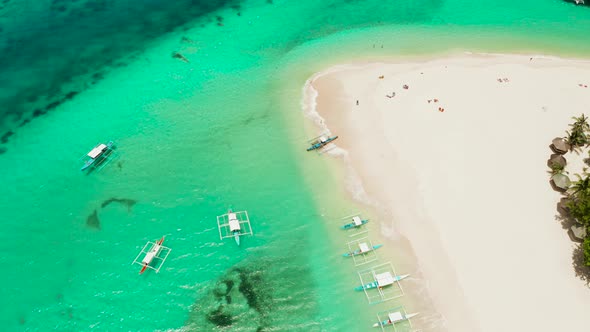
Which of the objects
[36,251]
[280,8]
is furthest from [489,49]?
[36,251]

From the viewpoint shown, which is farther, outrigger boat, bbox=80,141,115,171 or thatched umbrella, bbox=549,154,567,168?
outrigger boat, bbox=80,141,115,171

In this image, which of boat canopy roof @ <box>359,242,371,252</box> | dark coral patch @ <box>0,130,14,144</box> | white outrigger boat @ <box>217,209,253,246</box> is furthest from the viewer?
dark coral patch @ <box>0,130,14,144</box>

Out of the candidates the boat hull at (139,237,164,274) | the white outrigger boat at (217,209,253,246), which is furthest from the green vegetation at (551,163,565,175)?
the boat hull at (139,237,164,274)

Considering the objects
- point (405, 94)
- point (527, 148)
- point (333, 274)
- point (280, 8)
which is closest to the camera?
point (333, 274)

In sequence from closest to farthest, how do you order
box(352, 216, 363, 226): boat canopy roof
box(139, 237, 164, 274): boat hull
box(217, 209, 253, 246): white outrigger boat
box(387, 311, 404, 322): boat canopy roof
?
box(387, 311, 404, 322): boat canopy roof < box(139, 237, 164, 274): boat hull < box(217, 209, 253, 246): white outrigger boat < box(352, 216, 363, 226): boat canopy roof

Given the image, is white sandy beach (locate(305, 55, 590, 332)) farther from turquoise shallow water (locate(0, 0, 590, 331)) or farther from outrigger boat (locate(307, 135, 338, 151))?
turquoise shallow water (locate(0, 0, 590, 331))

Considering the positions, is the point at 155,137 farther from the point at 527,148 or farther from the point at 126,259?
the point at 527,148

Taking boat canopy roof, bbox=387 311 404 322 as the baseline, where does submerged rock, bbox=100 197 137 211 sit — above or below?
above
